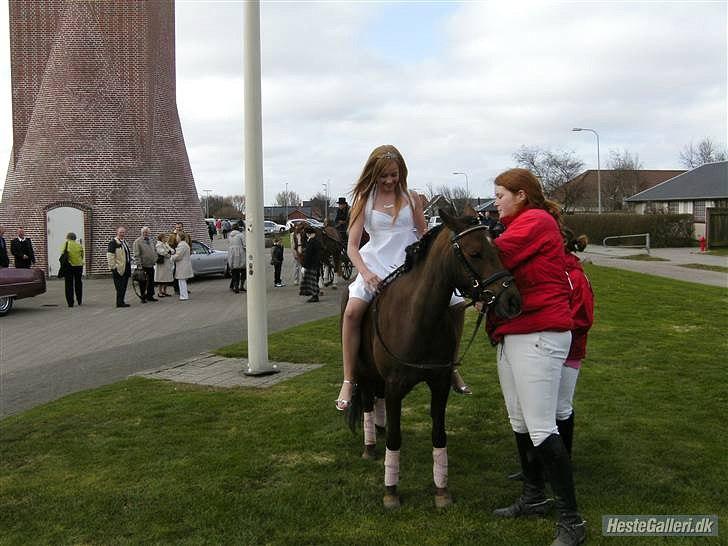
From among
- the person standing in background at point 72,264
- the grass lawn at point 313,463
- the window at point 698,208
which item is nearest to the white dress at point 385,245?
the grass lawn at point 313,463

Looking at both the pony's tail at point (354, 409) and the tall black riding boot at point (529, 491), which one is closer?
the tall black riding boot at point (529, 491)

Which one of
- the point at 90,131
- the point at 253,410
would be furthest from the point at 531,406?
the point at 90,131

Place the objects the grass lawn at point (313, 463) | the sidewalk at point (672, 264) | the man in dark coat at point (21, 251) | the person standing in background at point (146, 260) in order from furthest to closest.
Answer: the sidewalk at point (672, 264)
the man in dark coat at point (21, 251)
the person standing in background at point (146, 260)
the grass lawn at point (313, 463)

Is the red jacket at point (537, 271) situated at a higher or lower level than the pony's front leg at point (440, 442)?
higher

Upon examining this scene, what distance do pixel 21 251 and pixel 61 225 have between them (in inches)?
307

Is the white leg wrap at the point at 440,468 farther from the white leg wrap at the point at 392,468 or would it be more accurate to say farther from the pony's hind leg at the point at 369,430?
the pony's hind leg at the point at 369,430

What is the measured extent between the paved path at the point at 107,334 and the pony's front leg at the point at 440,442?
5.19 m

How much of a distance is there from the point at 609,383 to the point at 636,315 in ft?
18.3

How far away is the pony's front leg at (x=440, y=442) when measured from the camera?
440cm

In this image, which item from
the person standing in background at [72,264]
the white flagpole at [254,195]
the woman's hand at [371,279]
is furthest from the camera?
the person standing in background at [72,264]

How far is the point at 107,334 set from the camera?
41.4 ft

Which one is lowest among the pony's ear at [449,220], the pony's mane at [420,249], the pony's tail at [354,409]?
the pony's tail at [354,409]

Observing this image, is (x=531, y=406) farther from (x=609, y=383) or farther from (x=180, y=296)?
(x=180, y=296)

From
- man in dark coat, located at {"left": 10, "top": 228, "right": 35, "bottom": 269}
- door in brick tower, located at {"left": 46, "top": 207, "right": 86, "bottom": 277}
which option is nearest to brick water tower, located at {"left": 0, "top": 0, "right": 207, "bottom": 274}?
door in brick tower, located at {"left": 46, "top": 207, "right": 86, "bottom": 277}
